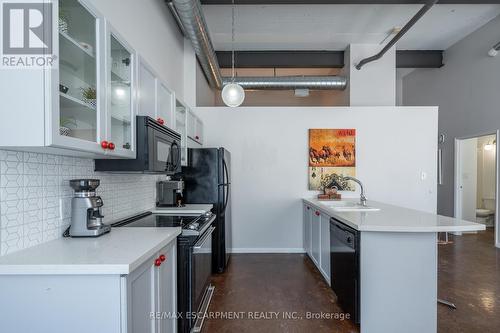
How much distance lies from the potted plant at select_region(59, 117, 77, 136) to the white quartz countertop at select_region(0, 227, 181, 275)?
574 mm

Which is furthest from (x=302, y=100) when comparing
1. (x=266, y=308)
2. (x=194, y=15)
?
(x=266, y=308)

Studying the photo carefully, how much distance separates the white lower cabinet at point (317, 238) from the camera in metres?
3.03

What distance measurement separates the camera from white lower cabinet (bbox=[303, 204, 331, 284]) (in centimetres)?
303

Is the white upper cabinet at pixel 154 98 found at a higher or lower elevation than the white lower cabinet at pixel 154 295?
higher

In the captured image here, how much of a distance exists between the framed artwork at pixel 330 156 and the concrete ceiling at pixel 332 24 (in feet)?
5.43

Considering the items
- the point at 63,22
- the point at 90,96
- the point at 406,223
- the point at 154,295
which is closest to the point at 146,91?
the point at 90,96

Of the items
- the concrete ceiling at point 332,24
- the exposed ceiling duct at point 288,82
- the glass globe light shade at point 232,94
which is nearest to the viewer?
the glass globe light shade at point 232,94

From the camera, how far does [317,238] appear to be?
11.4ft

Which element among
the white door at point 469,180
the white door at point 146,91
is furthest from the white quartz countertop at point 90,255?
the white door at point 469,180

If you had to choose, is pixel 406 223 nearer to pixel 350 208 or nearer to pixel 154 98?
pixel 350 208

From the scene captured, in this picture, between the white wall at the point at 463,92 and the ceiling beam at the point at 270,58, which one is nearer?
the white wall at the point at 463,92

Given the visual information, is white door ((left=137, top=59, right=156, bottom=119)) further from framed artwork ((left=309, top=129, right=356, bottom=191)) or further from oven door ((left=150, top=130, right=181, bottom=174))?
framed artwork ((left=309, top=129, right=356, bottom=191))

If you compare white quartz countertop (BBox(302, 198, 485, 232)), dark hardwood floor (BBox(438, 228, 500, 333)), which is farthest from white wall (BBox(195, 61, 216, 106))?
dark hardwood floor (BBox(438, 228, 500, 333))

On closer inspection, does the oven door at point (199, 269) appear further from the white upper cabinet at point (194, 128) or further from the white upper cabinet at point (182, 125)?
the white upper cabinet at point (194, 128)
